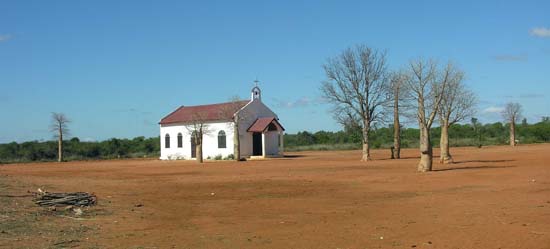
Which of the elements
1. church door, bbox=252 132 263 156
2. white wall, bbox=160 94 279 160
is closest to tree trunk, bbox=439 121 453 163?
white wall, bbox=160 94 279 160

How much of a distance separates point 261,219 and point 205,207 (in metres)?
3.30

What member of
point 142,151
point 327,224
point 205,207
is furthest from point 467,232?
point 142,151

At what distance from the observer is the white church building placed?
5931 cm

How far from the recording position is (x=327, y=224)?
44.8 feet

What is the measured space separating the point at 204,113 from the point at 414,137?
5536 cm

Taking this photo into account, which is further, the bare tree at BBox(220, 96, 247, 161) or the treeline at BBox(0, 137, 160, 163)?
the treeline at BBox(0, 137, 160, 163)

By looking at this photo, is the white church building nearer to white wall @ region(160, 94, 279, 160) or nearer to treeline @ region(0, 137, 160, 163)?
white wall @ region(160, 94, 279, 160)

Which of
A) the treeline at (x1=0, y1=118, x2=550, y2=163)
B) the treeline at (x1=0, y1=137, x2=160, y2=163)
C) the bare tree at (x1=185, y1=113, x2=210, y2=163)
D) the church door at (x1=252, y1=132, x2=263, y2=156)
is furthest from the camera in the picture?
the treeline at (x1=0, y1=118, x2=550, y2=163)

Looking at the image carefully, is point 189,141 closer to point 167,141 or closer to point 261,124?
point 167,141

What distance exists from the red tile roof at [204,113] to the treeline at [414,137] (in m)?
26.3

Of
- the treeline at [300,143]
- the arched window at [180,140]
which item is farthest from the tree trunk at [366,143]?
the arched window at [180,140]

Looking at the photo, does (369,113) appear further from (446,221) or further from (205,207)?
(446,221)

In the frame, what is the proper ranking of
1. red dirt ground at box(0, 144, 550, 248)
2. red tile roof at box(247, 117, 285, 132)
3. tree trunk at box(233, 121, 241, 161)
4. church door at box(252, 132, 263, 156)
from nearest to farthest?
red dirt ground at box(0, 144, 550, 248)
tree trunk at box(233, 121, 241, 161)
red tile roof at box(247, 117, 285, 132)
church door at box(252, 132, 263, 156)

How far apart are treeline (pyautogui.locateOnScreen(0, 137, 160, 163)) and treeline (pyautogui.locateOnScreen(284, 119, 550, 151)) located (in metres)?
21.3
